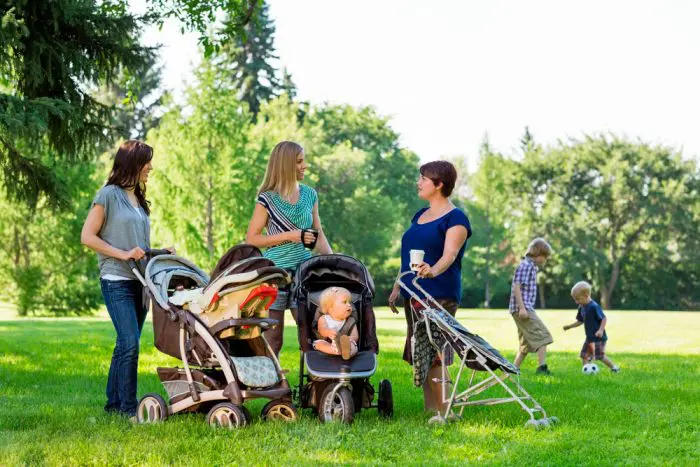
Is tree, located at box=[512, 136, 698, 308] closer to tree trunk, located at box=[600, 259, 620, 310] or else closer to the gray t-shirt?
tree trunk, located at box=[600, 259, 620, 310]

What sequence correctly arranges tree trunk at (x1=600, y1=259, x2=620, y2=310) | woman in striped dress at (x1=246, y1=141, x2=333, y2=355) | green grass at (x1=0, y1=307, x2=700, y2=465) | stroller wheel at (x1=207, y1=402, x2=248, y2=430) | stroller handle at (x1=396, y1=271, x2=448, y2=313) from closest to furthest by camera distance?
green grass at (x1=0, y1=307, x2=700, y2=465) → stroller wheel at (x1=207, y1=402, x2=248, y2=430) → stroller handle at (x1=396, y1=271, x2=448, y2=313) → woman in striped dress at (x1=246, y1=141, x2=333, y2=355) → tree trunk at (x1=600, y1=259, x2=620, y2=310)

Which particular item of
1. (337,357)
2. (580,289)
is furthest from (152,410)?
(580,289)

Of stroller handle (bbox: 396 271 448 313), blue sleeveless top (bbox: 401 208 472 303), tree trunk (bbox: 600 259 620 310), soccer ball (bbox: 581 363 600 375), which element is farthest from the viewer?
tree trunk (bbox: 600 259 620 310)

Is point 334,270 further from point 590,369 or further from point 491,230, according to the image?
point 491,230

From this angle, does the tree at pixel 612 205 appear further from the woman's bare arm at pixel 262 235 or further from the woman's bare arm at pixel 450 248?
the woman's bare arm at pixel 262 235

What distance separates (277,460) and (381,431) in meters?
1.21

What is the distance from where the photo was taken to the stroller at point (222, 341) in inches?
256

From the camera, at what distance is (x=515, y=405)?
26.9 feet

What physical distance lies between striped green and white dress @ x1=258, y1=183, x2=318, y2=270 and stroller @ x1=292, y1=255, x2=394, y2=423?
6.0 inches

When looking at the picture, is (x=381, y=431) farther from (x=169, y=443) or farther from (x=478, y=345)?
(x=169, y=443)

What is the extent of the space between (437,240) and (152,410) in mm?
2435

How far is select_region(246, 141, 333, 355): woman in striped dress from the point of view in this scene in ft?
23.5

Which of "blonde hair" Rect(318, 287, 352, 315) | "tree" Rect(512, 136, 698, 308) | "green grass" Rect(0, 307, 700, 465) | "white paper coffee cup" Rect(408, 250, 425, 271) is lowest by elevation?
"green grass" Rect(0, 307, 700, 465)

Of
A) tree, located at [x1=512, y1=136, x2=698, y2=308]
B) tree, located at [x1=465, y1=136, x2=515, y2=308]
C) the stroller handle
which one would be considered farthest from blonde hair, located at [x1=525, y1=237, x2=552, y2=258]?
tree, located at [x1=465, y1=136, x2=515, y2=308]
